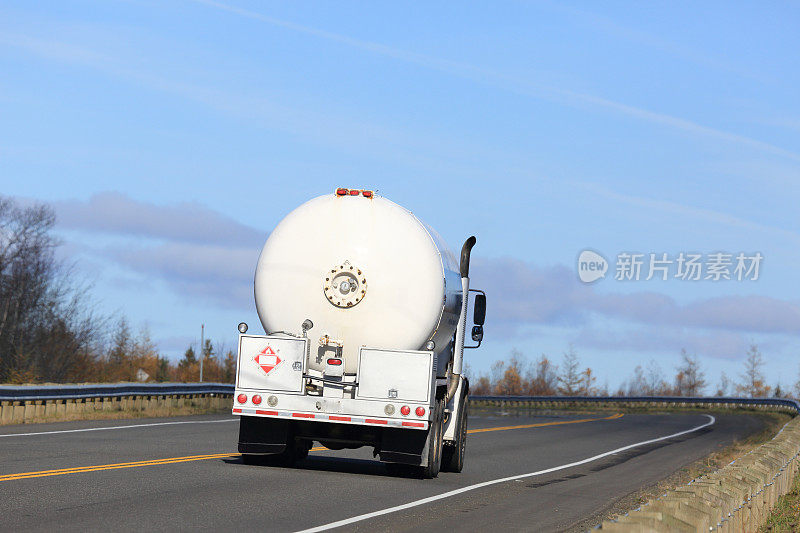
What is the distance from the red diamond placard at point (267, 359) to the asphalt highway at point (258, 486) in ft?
4.61

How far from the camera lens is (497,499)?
1396 centimetres

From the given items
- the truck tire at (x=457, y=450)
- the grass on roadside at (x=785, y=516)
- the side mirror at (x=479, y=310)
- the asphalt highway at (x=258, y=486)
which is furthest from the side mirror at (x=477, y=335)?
the grass on roadside at (x=785, y=516)

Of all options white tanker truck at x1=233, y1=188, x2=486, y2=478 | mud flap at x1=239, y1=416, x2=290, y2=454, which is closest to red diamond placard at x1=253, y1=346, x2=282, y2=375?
white tanker truck at x1=233, y1=188, x2=486, y2=478

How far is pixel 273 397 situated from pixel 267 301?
4.83ft

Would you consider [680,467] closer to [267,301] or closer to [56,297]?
[267,301]

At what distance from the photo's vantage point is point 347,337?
15.3 meters

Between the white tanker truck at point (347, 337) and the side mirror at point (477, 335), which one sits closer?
the white tanker truck at point (347, 337)

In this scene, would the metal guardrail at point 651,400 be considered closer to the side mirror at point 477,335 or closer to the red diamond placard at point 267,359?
the side mirror at point 477,335

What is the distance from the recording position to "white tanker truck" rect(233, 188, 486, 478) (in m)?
14.9

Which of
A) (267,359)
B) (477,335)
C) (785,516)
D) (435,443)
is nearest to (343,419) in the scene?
(267,359)

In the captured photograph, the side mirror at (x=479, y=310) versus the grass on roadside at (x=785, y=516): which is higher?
the side mirror at (x=479, y=310)

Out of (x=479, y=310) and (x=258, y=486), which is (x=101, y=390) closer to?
(x=479, y=310)

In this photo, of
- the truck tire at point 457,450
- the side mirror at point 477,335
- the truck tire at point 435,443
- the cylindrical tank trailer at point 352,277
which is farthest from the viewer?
the side mirror at point 477,335

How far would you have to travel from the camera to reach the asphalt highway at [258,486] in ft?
34.1
